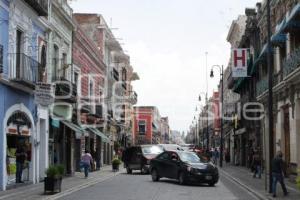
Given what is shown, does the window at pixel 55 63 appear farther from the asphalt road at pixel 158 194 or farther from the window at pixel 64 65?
the asphalt road at pixel 158 194

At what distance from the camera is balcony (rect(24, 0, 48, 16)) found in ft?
81.8

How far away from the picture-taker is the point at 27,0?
80.1 feet

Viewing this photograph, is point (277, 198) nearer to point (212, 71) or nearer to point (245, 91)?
point (245, 91)

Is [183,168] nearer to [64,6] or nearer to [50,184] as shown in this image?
[50,184]

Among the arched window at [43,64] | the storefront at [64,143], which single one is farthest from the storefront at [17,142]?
the storefront at [64,143]

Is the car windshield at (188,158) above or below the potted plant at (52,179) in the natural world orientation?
above

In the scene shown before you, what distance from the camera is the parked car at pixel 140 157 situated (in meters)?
35.9

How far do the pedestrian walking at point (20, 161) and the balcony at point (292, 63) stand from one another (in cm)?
1206

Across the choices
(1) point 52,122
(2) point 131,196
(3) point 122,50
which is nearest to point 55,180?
(2) point 131,196

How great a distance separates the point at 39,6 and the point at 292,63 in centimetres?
1134

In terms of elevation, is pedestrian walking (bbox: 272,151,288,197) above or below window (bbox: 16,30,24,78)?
below

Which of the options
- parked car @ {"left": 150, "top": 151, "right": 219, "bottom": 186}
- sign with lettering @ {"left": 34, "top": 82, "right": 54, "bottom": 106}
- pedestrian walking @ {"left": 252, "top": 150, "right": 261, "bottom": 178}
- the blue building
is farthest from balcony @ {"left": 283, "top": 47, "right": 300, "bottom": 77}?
the blue building

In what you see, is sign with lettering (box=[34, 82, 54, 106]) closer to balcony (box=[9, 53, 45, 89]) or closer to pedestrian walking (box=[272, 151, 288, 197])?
balcony (box=[9, 53, 45, 89])

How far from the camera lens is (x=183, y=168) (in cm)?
2545
